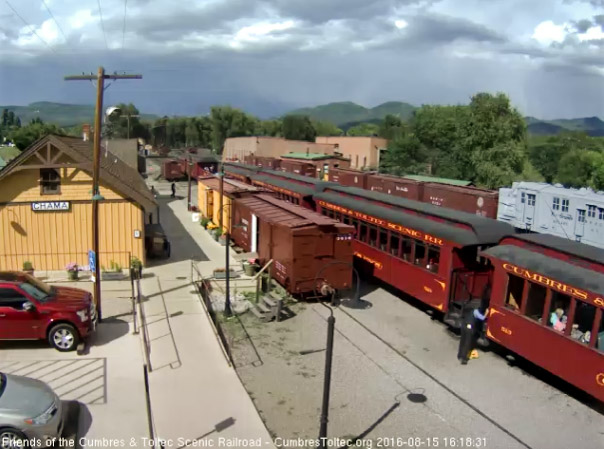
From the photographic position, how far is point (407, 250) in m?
17.5

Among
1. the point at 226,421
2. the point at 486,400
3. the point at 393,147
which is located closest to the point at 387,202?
the point at 486,400

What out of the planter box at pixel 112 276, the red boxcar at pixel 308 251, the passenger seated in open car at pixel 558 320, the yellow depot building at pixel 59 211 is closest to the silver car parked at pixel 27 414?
the red boxcar at pixel 308 251

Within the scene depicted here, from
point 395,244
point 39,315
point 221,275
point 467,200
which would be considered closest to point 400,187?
point 467,200

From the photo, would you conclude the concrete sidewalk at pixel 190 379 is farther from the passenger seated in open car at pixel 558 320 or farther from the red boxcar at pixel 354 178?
the red boxcar at pixel 354 178

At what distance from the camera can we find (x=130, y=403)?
10633 millimetres

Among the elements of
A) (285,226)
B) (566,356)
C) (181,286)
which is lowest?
(181,286)

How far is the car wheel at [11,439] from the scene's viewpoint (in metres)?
8.21

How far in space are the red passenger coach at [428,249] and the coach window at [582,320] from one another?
3.48 m

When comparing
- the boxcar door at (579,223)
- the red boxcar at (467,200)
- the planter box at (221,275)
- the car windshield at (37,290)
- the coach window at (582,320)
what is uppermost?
the red boxcar at (467,200)

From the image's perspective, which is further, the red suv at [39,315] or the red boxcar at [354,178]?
the red boxcar at [354,178]

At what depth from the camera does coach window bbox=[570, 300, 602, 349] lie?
36.4 ft

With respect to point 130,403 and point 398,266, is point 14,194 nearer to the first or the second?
point 130,403

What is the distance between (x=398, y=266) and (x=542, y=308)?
234 inches

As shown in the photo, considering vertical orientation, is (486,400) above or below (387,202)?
below
